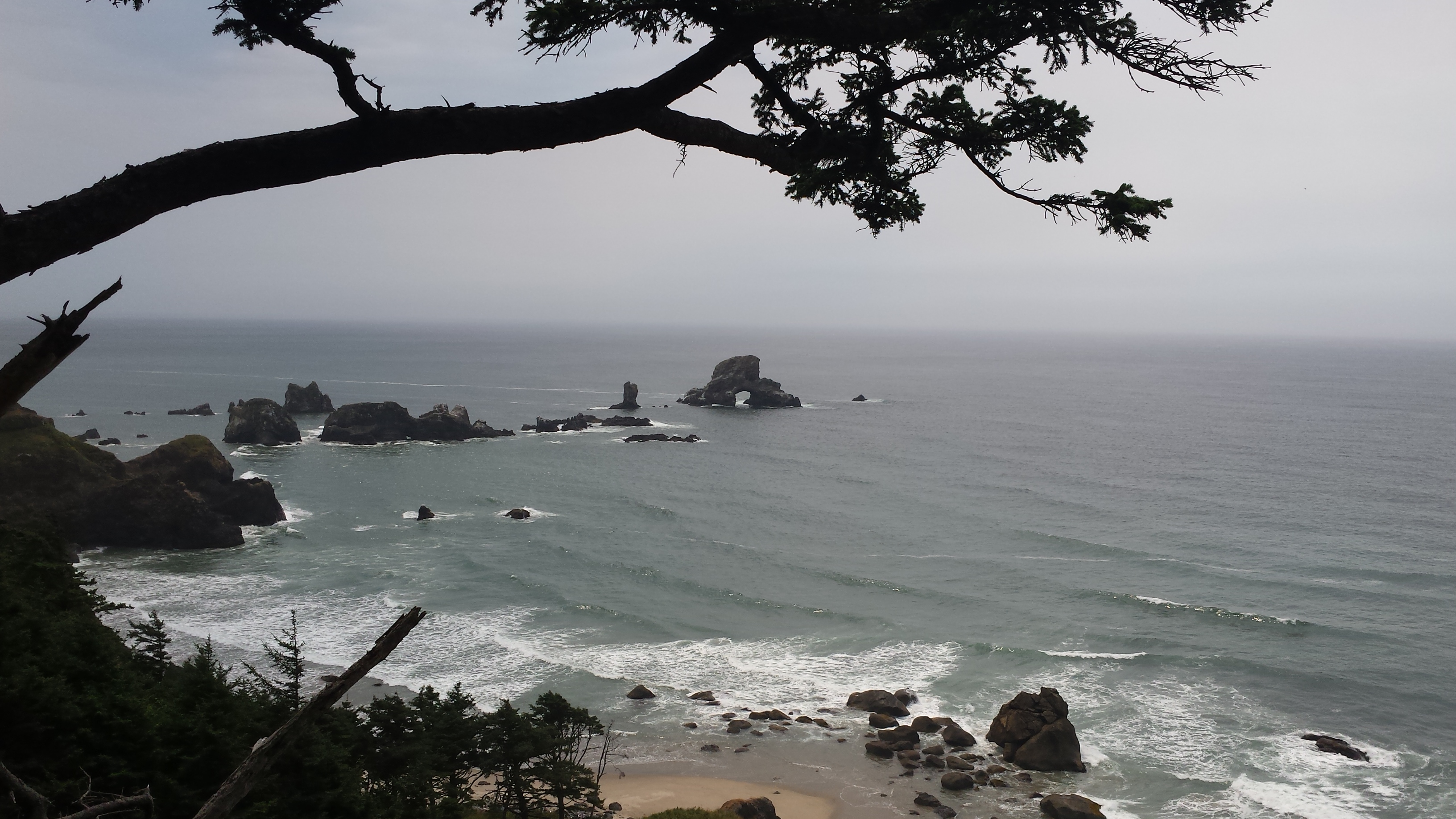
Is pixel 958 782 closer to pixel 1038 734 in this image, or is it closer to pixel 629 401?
pixel 1038 734

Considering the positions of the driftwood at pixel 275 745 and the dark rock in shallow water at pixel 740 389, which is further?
the dark rock in shallow water at pixel 740 389

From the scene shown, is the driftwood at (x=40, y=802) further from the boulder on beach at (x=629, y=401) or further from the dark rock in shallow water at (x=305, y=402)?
the dark rock in shallow water at (x=305, y=402)

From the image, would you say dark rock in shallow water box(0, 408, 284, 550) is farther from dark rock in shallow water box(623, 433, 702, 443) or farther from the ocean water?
dark rock in shallow water box(623, 433, 702, 443)

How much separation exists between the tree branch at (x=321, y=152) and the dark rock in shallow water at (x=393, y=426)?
91256mm

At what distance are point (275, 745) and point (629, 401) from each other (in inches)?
4603

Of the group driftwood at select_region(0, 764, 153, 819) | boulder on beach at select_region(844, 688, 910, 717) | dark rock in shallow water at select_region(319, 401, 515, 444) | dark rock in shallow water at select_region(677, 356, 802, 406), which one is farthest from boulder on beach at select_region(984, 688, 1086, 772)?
dark rock in shallow water at select_region(677, 356, 802, 406)

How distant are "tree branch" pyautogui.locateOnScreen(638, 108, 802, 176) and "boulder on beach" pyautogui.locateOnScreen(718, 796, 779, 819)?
23991 millimetres

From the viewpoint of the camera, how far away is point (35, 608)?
18.0 m

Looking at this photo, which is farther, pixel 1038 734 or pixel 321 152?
pixel 1038 734

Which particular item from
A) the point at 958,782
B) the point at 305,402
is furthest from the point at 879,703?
the point at 305,402

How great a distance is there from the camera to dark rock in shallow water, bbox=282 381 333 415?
11356 cm

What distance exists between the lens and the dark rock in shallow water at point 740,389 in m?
124

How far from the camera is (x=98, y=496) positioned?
52438mm

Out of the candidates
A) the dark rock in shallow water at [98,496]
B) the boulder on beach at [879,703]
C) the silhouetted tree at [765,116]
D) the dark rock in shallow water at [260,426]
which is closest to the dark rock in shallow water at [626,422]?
the dark rock in shallow water at [260,426]
